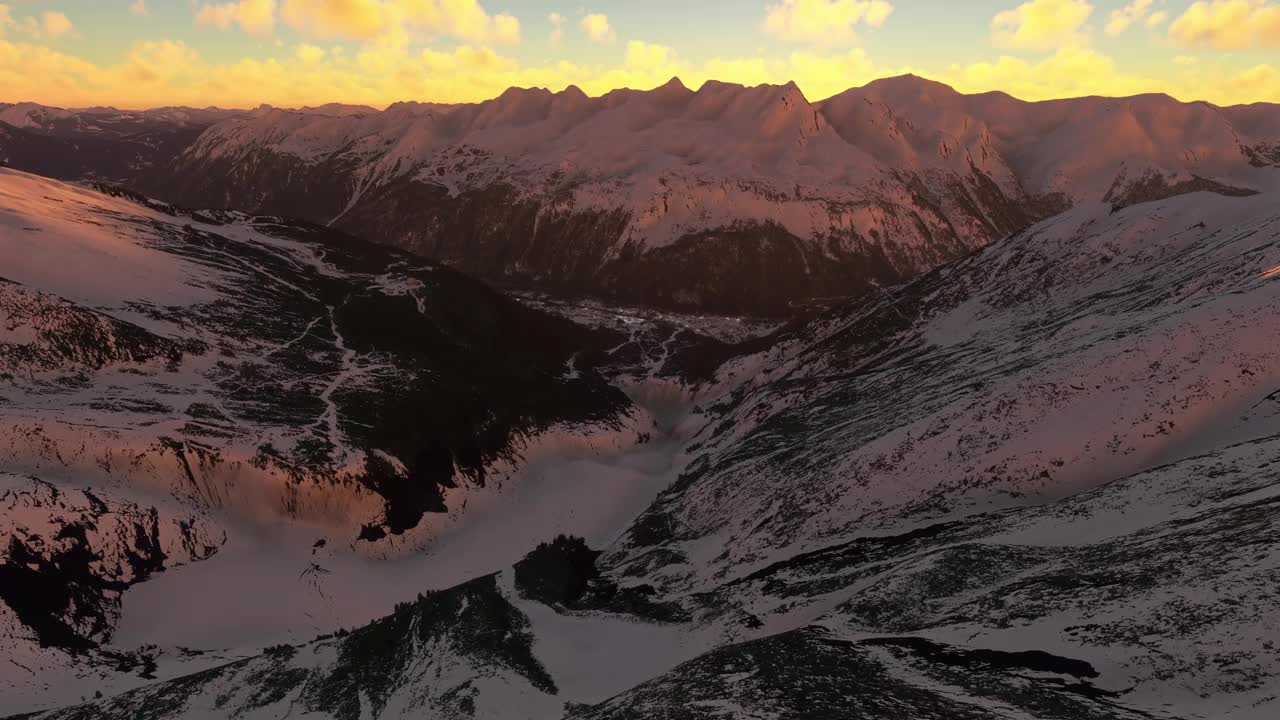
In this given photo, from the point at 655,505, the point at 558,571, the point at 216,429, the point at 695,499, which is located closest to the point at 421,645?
the point at 558,571

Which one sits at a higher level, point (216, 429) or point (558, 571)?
point (216, 429)

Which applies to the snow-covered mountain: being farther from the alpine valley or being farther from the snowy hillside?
the snowy hillside

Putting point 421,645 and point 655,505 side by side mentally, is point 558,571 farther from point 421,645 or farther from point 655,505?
point 655,505

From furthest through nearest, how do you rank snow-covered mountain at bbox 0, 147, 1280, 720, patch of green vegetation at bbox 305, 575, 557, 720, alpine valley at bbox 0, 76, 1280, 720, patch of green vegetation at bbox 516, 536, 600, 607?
patch of green vegetation at bbox 516, 536, 600, 607
patch of green vegetation at bbox 305, 575, 557, 720
alpine valley at bbox 0, 76, 1280, 720
snow-covered mountain at bbox 0, 147, 1280, 720

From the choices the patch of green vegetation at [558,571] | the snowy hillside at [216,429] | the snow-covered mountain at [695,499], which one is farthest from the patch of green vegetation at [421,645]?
the snowy hillside at [216,429]

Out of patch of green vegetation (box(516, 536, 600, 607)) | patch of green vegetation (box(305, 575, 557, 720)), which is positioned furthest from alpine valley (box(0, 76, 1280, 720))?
patch of green vegetation (box(516, 536, 600, 607))

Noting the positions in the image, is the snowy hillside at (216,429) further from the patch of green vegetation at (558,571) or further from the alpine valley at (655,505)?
the patch of green vegetation at (558,571)

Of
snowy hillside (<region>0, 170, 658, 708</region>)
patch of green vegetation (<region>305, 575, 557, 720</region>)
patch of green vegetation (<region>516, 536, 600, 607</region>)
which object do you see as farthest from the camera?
patch of green vegetation (<region>516, 536, 600, 607</region>)

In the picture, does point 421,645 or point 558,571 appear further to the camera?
point 558,571
